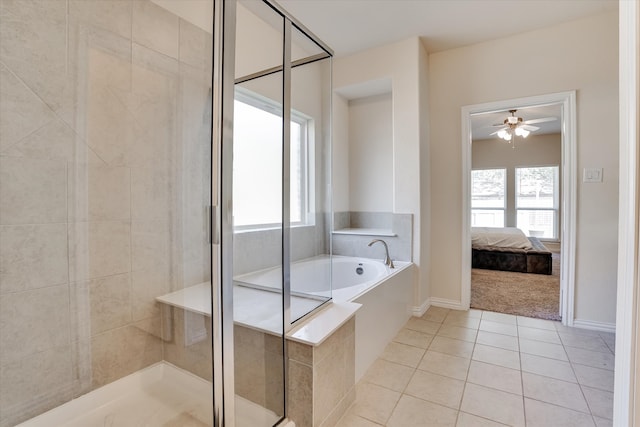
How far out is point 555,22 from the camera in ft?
8.55

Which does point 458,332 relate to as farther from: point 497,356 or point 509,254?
point 509,254

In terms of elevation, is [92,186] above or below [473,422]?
above

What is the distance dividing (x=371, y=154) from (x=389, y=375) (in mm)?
2428

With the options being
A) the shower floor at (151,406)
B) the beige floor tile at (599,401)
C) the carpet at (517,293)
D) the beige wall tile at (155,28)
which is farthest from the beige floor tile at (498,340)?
the beige wall tile at (155,28)

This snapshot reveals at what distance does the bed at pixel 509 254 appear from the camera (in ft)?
14.4

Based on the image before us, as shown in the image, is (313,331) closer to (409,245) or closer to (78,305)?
(78,305)

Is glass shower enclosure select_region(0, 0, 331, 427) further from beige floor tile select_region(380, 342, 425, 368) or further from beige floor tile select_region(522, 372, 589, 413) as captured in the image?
beige floor tile select_region(522, 372, 589, 413)

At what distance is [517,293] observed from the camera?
3.52 meters

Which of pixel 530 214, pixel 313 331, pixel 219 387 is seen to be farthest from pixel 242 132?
pixel 530 214

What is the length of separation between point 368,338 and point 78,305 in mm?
1619

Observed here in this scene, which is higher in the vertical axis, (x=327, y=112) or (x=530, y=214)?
(x=327, y=112)

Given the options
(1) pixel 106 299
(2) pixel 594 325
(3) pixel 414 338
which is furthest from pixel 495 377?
(1) pixel 106 299

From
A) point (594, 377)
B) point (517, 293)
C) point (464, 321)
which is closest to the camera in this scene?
point (594, 377)

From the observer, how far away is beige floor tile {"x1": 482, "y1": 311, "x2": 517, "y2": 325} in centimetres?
272
